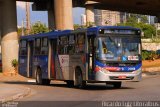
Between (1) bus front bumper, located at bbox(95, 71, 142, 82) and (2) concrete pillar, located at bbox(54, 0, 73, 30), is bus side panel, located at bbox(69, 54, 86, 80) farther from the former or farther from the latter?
(2) concrete pillar, located at bbox(54, 0, 73, 30)

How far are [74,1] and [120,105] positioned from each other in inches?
1611

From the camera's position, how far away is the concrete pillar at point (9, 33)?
161 feet

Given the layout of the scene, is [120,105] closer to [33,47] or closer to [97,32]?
[97,32]

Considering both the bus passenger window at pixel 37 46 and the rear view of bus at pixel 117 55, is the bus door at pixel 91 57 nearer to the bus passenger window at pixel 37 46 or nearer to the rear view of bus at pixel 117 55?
the rear view of bus at pixel 117 55

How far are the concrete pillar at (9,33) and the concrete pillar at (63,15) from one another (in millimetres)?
7139

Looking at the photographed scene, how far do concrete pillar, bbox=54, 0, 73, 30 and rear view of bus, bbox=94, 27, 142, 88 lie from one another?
19.3 meters

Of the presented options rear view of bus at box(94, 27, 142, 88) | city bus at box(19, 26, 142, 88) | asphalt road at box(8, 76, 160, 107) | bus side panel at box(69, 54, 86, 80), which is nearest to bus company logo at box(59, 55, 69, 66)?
city bus at box(19, 26, 142, 88)

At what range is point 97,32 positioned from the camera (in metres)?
23.4

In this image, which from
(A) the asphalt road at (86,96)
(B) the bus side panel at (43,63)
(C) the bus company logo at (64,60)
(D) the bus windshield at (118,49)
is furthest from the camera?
(B) the bus side panel at (43,63)

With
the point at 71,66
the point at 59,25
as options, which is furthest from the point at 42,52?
the point at 59,25

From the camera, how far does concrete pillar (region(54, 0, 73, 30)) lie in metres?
43.0

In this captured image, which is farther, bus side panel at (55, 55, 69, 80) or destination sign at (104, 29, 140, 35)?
bus side panel at (55, 55, 69, 80)

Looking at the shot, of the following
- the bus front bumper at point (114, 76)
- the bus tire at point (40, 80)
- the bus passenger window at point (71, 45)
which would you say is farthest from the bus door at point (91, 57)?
the bus tire at point (40, 80)

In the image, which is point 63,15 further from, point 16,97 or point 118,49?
point 16,97
